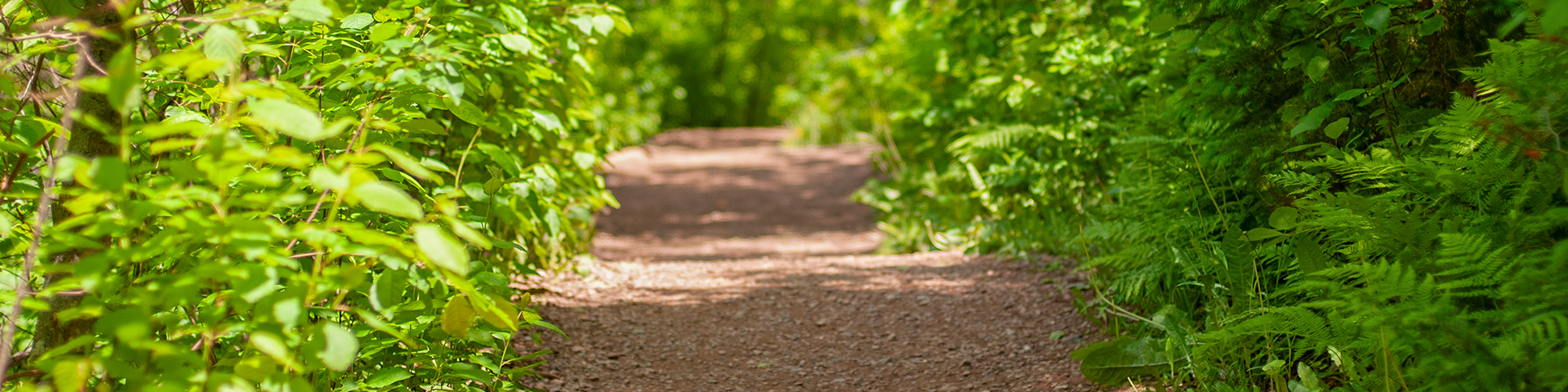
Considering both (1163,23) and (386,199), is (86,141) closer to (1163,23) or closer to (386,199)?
(386,199)

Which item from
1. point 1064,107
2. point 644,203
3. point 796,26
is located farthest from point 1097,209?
point 796,26

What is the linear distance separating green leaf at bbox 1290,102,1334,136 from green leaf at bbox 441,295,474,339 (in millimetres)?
1965

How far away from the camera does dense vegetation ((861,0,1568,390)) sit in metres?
1.66

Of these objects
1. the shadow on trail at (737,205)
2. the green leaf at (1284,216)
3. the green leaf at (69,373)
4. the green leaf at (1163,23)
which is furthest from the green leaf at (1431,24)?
the shadow on trail at (737,205)

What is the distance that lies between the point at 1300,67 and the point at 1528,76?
73 centimetres

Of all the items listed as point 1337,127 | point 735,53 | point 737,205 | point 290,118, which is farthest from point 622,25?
point 735,53

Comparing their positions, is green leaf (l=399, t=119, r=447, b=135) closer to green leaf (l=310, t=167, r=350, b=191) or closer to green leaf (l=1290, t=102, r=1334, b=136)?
green leaf (l=310, t=167, r=350, b=191)

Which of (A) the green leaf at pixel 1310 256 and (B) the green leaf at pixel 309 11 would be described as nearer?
(B) the green leaf at pixel 309 11

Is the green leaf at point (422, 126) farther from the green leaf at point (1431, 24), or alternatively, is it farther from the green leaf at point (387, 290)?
the green leaf at point (1431, 24)

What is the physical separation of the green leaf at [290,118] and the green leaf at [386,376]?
831 millimetres

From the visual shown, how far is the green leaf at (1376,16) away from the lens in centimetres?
204

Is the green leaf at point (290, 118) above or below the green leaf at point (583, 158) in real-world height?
above

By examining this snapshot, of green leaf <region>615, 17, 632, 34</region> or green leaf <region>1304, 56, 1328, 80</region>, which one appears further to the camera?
green leaf <region>615, 17, 632, 34</region>

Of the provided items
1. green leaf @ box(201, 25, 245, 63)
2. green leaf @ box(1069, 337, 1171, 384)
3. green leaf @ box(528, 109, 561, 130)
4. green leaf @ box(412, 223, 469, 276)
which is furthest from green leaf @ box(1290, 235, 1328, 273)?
green leaf @ box(201, 25, 245, 63)
